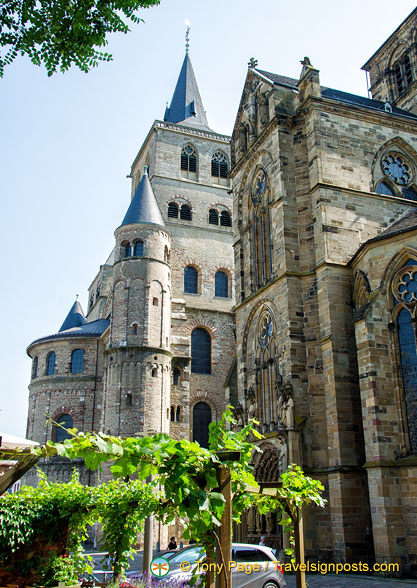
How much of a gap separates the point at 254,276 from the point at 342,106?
738 centimetres

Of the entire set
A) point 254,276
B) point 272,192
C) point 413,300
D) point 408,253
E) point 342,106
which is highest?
point 342,106

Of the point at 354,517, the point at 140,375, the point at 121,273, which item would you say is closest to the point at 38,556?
the point at 354,517

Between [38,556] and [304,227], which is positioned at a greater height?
[304,227]

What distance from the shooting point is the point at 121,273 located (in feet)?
106

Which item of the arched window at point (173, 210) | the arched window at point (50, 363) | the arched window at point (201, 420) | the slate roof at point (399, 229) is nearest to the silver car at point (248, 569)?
the slate roof at point (399, 229)

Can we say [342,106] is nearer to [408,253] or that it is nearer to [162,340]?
[408,253]

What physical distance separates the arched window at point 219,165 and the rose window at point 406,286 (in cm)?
2744

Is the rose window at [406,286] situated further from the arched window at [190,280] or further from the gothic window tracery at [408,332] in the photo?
the arched window at [190,280]

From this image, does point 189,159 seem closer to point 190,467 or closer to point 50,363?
point 50,363

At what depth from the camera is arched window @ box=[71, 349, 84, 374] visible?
36.8 m

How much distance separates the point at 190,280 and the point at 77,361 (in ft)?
28.9

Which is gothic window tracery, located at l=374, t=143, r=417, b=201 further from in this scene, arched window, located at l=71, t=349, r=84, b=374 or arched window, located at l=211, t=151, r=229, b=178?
arched window, located at l=71, t=349, r=84, b=374

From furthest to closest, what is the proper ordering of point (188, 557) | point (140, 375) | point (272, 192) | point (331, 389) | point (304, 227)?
point (140, 375) → point (272, 192) → point (304, 227) → point (331, 389) → point (188, 557)

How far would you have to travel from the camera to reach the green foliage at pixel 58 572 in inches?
345
